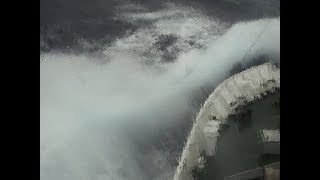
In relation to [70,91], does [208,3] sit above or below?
above
